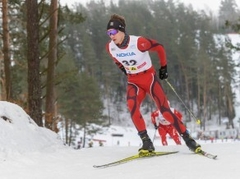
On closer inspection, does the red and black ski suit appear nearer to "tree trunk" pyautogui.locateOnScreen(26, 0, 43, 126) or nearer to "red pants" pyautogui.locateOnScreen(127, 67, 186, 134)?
"red pants" pyautogui.locateOnScreen(127, 67, 186, 134)

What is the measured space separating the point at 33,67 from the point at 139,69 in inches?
A: 117

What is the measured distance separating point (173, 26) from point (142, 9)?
18.0m

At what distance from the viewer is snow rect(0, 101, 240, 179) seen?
381 cm

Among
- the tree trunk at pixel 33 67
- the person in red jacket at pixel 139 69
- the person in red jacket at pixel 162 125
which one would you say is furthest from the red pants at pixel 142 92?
the person in red jacket at pixel 162 125

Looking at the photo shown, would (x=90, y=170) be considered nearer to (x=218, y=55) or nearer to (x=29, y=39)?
(x=29, y=39)

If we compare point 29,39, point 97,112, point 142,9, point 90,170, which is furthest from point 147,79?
point 142,9

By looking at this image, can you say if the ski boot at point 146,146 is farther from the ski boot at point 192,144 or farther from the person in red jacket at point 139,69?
the ski boot at point 192,144

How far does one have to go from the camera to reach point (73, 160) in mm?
5348

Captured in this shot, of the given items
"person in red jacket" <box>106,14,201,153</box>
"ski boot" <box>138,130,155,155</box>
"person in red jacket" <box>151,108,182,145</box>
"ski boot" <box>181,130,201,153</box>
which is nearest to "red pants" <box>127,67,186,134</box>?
"person in red jacket" <box>106,14,201,153</box>

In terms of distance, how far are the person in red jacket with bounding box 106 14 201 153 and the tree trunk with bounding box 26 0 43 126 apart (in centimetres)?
257

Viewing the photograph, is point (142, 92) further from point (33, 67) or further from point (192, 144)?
point (33, 67)

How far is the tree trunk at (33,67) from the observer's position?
751 centimetres

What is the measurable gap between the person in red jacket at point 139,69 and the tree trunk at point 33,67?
2569 millimetres

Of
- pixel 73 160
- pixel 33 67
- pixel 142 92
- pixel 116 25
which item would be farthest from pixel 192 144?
pixel 33 67
